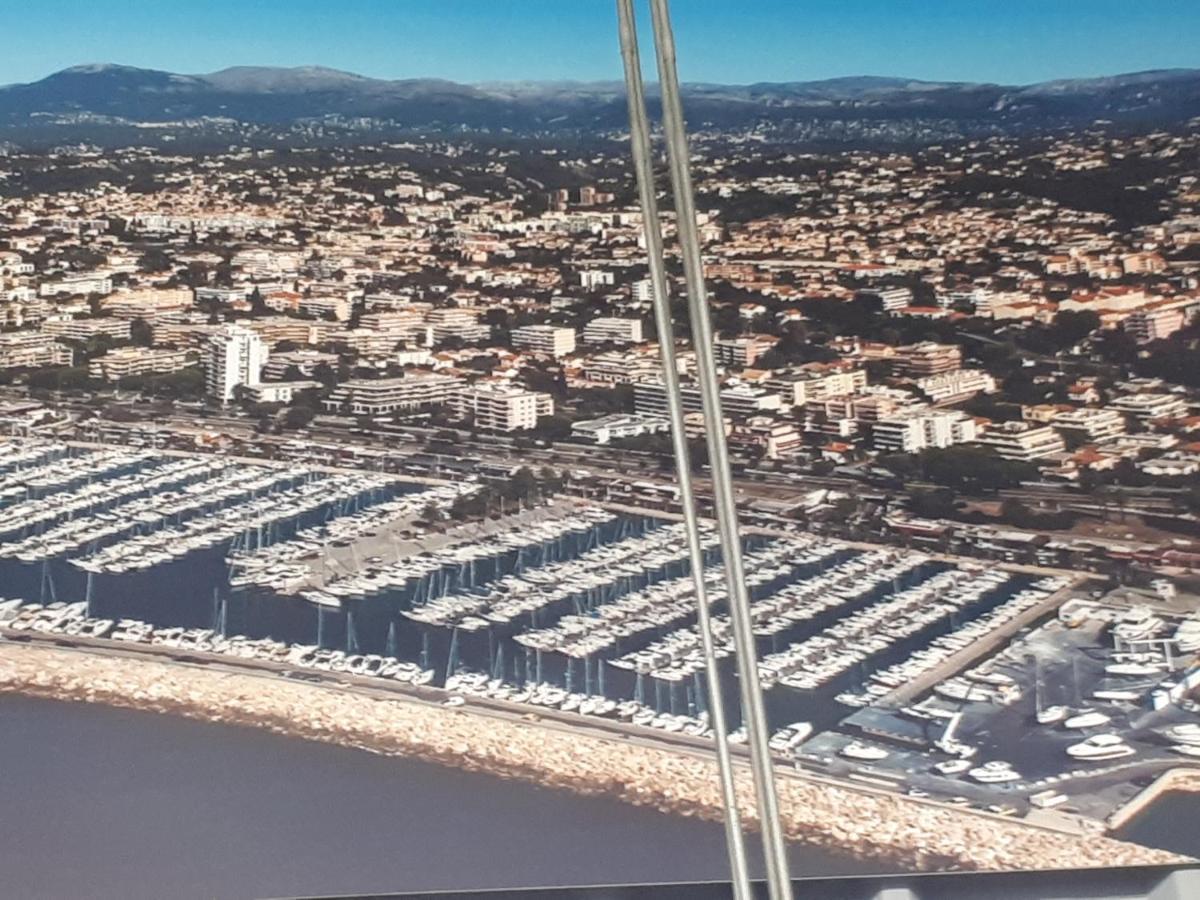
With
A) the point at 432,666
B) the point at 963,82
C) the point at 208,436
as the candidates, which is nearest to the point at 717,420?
the point at 432,666

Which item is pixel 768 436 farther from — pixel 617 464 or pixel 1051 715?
pixel 1051 715

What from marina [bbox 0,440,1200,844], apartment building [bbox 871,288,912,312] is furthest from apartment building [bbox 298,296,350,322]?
apartment building [bbox 871,288,912,312]

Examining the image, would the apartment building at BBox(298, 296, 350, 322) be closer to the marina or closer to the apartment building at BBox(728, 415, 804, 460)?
the marina

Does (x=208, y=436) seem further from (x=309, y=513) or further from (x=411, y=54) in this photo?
(x=411, y=54)

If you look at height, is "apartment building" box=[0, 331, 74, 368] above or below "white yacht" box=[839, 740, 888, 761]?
above

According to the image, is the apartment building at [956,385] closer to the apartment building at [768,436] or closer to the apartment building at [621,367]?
the apartment building at [768,436]

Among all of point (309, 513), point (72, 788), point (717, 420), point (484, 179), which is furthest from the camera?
point (484, 179)

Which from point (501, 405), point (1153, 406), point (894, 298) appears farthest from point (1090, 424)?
point (501, 405)
